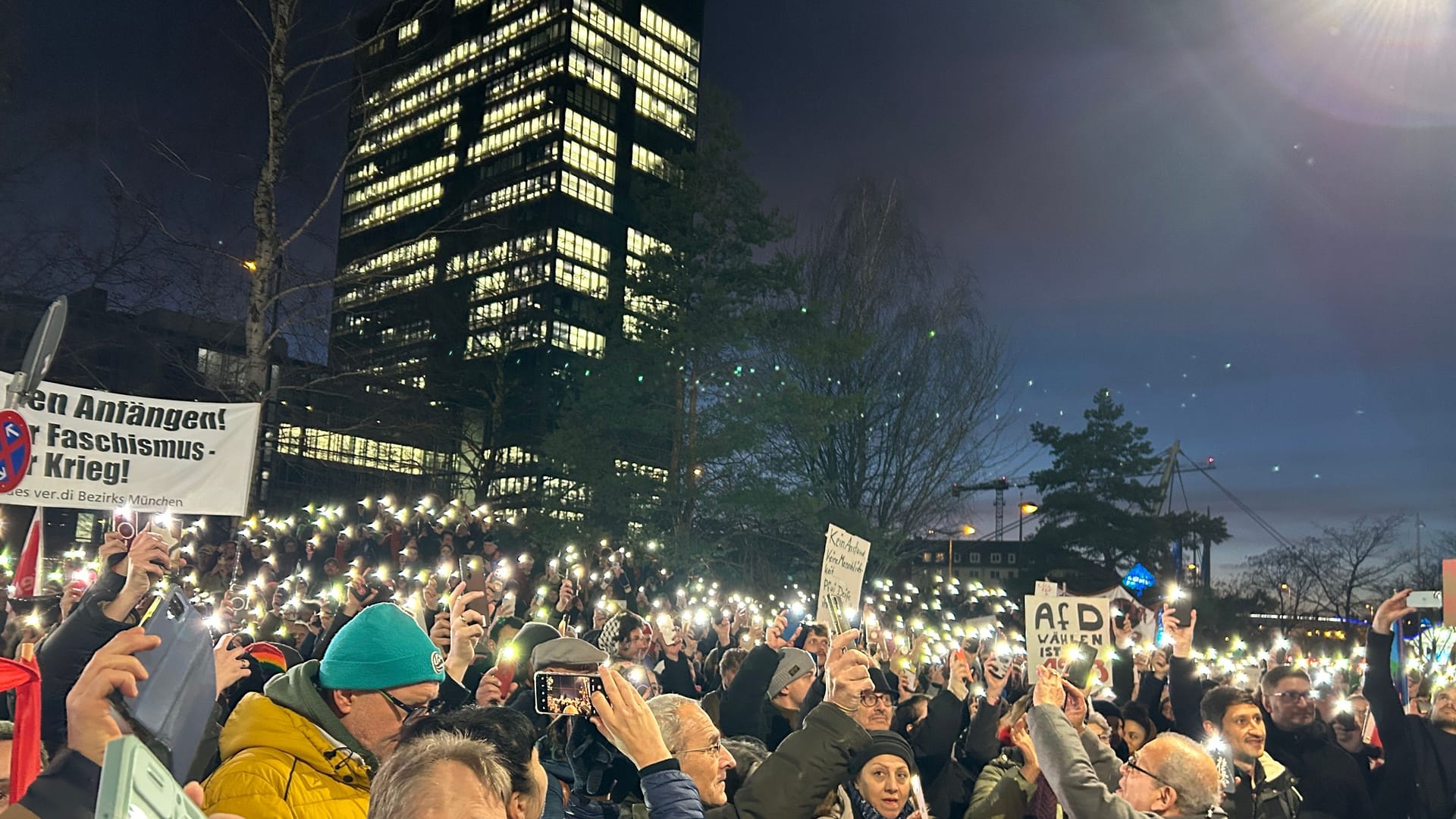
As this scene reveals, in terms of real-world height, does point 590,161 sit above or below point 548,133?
below

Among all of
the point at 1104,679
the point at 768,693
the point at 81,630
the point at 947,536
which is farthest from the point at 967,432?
the point at 81,630

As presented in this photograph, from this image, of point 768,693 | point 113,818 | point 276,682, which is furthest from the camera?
point 768,693

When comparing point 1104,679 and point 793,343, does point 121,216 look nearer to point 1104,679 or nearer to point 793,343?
point 1104,679

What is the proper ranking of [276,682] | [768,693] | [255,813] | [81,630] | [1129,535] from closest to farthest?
[255,813] < [276,682] < [81,630] < [768,693] < [1129,535]

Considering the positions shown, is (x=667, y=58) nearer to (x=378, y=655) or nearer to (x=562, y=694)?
(x=562, y=694)

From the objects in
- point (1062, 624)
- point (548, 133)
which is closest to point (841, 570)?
point (1062, 624)

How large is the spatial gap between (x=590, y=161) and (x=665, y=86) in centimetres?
1612

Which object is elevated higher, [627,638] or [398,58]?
[398,58]

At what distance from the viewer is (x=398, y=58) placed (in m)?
14.4

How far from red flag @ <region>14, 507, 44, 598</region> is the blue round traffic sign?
1635 mm

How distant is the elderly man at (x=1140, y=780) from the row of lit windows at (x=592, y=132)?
84.4m

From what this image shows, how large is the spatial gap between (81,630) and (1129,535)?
152 ft

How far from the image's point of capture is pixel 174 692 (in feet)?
7.20

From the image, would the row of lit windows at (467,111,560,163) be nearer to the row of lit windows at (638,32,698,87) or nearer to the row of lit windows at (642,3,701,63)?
the row of lit windows at (638,32,698,87)
